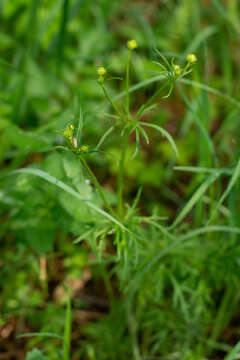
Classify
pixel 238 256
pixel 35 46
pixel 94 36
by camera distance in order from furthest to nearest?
pixel 94 36 < pixel 35 46 < pixel 238 256

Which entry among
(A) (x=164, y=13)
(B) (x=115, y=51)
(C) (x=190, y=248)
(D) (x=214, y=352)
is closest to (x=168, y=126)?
(B) (x=115, y=51)

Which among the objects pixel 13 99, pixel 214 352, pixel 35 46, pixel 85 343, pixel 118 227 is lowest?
pixel 214 352

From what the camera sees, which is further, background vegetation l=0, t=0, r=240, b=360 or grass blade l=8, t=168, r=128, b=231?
background vegetation l=0, t=0, r=240, b=360

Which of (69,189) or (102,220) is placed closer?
(69,189)

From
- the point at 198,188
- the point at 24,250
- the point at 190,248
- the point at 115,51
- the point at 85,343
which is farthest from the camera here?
the point at 115,51

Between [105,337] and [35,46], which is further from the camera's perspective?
[35,46]

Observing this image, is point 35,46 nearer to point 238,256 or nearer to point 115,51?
point 115,51

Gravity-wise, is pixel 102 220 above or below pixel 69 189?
below

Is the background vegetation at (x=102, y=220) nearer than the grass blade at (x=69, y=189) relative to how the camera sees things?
No
